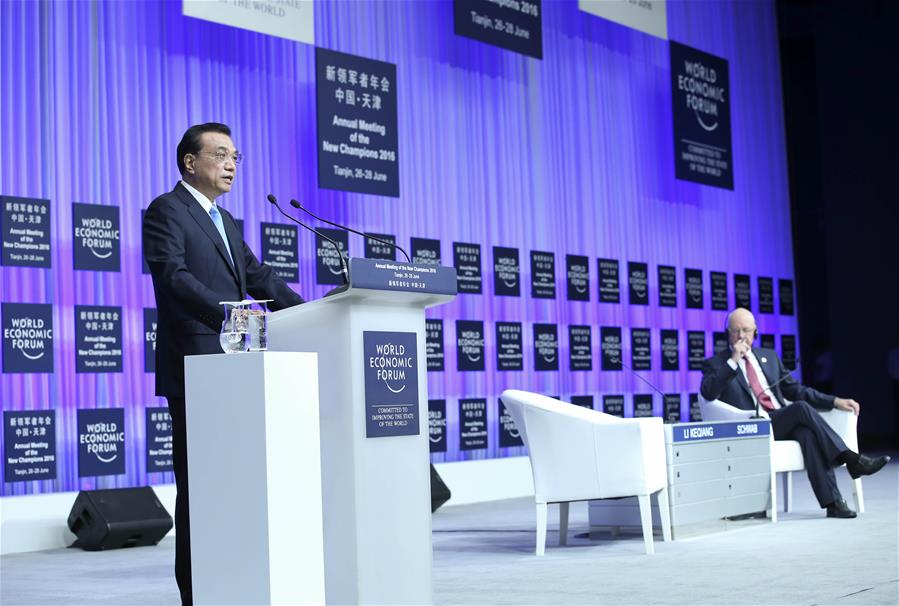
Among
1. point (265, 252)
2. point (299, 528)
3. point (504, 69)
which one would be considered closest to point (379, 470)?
point (299, 528)

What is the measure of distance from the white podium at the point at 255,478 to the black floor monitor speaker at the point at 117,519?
3.43 m

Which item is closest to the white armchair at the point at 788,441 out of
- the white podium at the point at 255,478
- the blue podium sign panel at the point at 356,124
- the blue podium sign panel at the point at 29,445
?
the blue podium sign panel at the point at 356,124

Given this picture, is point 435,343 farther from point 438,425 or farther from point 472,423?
point 472,423

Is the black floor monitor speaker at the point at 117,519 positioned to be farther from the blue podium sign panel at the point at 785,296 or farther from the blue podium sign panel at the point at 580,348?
the blue podium sign panel at the point at 785,296

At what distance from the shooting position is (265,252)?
735cm

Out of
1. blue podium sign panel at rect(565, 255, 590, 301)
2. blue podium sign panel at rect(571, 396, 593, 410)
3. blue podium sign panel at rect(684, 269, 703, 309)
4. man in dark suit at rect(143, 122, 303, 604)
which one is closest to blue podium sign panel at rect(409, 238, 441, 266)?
blue podium sign panel at rect(565, 255, 590, 301)

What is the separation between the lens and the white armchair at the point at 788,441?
611cm

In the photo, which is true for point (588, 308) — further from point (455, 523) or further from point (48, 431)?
point (48, 431)

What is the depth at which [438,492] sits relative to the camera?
299 inches

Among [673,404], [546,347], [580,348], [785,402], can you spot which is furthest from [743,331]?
[673,404]

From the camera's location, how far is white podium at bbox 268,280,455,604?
9.42 ft

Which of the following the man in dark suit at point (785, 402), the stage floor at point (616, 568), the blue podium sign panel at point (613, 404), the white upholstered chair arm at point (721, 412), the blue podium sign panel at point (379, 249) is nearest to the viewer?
the stage floor at point (616, 568)

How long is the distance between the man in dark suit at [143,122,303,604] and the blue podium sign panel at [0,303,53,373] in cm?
311

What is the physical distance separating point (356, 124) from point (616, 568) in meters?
4.14
